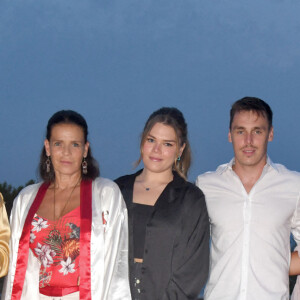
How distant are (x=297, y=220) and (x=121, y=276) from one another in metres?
1.26

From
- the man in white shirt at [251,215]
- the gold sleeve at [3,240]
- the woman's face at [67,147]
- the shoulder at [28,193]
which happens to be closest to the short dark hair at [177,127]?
the man in white shirt at [251,215]

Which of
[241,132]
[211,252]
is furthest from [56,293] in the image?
[241,132]

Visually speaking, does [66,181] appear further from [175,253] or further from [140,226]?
[175,253]

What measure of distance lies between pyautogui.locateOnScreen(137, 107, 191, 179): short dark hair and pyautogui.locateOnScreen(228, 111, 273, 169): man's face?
0.34m

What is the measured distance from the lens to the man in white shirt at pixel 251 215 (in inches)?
142

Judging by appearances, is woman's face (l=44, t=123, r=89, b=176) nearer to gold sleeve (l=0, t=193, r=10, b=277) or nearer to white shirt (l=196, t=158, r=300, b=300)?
gold sleeve (l=0, t=193, r=10, b=277)

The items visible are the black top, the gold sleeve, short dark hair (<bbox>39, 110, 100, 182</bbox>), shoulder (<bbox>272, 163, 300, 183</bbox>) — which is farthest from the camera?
shoulder (<bbox>272, 163, 300, 183</bbox>)

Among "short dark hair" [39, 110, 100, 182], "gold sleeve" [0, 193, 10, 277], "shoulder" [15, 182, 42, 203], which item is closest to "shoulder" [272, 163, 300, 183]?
"short dark hair" [39, 110, 100, 182]

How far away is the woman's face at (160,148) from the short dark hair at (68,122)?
37 centimetres

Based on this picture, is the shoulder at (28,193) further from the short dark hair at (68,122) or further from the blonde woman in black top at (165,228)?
the blonde woman in black top at (165,228)

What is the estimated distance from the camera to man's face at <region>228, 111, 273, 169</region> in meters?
3.77

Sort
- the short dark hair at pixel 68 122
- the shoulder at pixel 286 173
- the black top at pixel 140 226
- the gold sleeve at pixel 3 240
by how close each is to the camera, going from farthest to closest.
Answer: the shoulder at pixel 286 173 < the short dark hair at pixel 68 122 < the black top at pixel 140 226 < the gold sleeve at pixel 3 240

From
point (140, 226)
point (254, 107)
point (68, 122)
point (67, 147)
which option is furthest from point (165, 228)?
point (254, 107)

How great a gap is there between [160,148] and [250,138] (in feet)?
2.07
